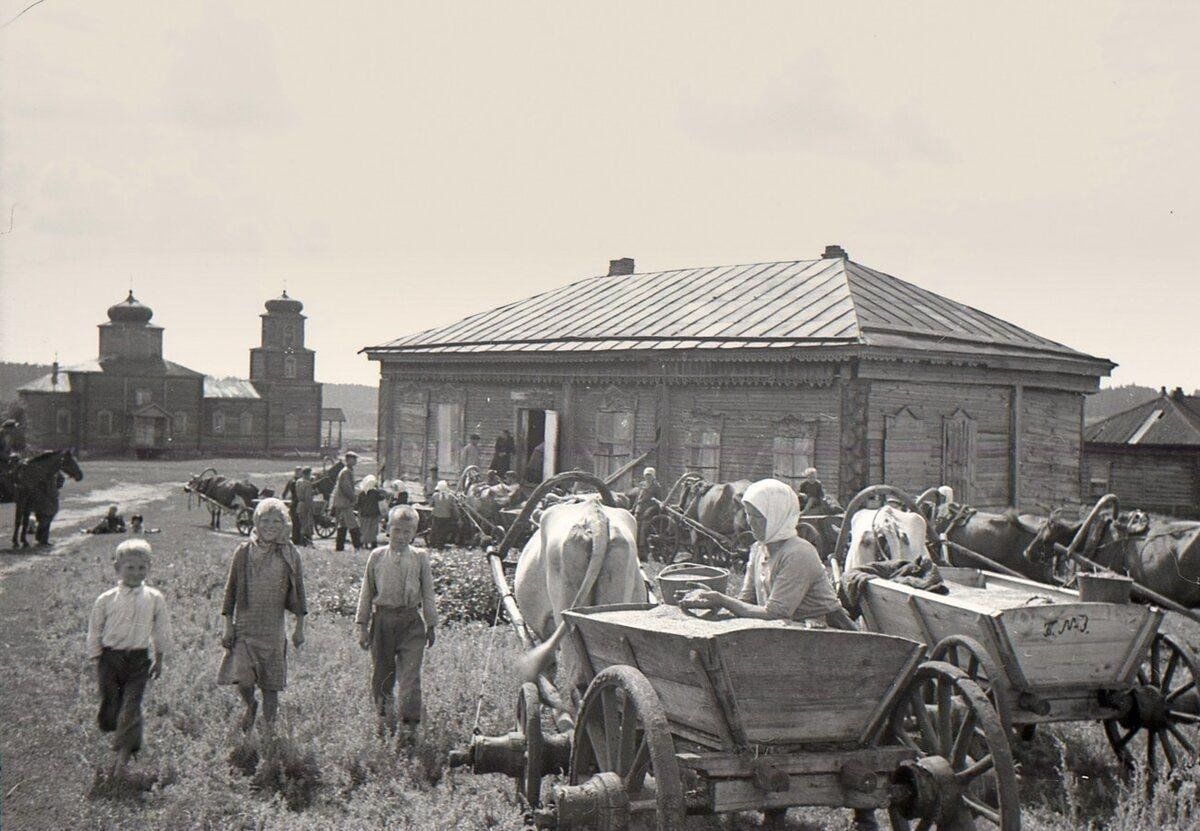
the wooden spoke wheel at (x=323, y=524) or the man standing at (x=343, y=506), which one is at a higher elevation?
the man standing at (x=343, y=506)

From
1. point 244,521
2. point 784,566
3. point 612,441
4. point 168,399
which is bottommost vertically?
point 244,521

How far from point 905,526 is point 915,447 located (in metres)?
10.6

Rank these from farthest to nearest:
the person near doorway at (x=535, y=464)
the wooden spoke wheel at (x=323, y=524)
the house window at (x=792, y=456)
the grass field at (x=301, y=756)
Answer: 1. the person near doorway at (x=535, y=464)
2. the wooden spoke wheel at (x=323, y=524)
3. the house window at (x=792, y=456)
4. the grass field at (x=301, y=756)

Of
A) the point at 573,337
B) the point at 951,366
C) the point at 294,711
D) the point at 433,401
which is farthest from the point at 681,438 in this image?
the point at 294,711

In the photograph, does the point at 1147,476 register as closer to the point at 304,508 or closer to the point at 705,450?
the point at 705,450

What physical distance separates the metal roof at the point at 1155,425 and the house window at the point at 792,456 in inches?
815

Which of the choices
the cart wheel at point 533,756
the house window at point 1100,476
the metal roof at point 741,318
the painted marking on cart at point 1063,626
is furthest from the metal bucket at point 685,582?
the house window at point 1100,476

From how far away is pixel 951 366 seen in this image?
18.1 m

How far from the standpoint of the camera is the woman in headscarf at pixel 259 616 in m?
6.75

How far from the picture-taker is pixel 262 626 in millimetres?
6770

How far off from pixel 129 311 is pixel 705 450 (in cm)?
4843

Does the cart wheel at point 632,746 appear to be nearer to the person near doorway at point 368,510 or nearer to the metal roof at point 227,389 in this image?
the person near doorway at point 368,510

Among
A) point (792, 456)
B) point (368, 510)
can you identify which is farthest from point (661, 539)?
point (368, 510)

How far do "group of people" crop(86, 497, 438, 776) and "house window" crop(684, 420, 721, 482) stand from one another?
12820 mm
